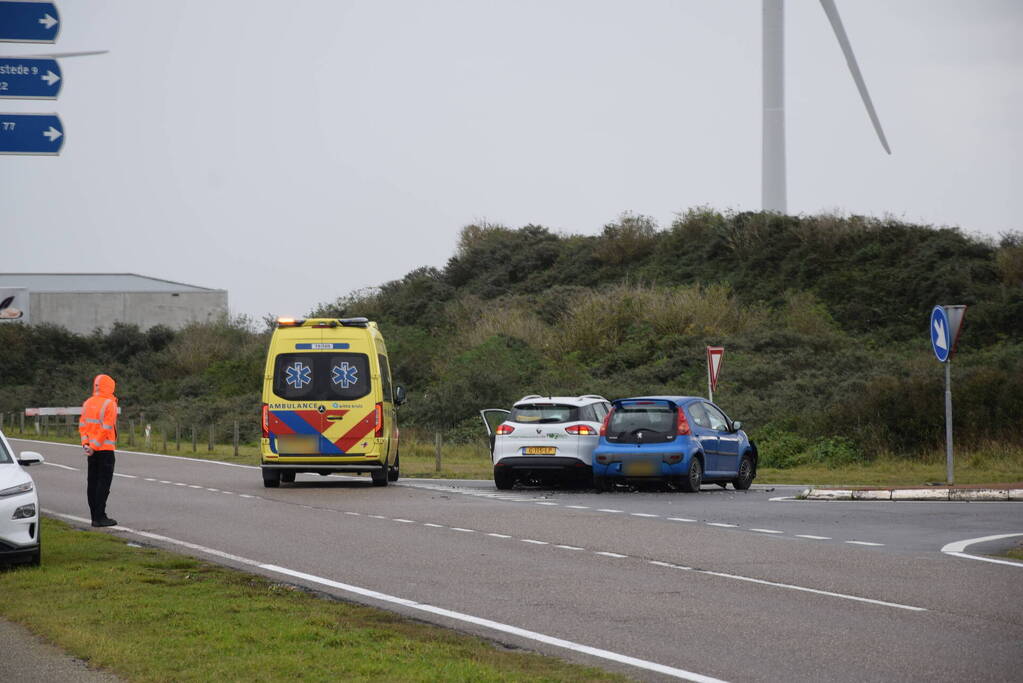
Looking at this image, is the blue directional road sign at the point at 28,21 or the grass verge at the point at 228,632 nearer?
the grass verge at the point at 228,632

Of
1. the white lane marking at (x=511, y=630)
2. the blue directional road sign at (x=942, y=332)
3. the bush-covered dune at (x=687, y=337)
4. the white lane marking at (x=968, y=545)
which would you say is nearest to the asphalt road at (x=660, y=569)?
the white lane marking at (x=511, y=630)

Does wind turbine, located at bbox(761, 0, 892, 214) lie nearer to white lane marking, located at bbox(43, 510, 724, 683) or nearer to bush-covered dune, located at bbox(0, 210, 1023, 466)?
bush-covered dune, located at bbox(0, 210, 1023, 466)

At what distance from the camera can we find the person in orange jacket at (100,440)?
16016mm

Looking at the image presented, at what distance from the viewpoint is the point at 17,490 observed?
38.9ft

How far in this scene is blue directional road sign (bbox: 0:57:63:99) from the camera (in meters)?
13.2

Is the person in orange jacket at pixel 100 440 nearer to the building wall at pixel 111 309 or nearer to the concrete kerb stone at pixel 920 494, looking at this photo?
the concrete kerb stone at pixel 920 494

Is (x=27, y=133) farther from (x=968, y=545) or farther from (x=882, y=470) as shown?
(x=882, y=470)

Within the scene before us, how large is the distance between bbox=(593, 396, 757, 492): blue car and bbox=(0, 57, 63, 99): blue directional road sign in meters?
11.4

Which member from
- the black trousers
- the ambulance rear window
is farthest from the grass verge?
the ambulance rear window

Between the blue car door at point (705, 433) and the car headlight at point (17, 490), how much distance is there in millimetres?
12139

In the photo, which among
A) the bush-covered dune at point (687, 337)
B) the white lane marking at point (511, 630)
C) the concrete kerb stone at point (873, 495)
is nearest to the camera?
the white lane marking at point (511, 630)

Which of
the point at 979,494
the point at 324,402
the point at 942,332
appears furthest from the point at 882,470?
the point at 324,402

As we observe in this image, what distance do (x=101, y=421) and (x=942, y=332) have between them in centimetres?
1281

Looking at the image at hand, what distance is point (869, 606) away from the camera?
33.1 ft
